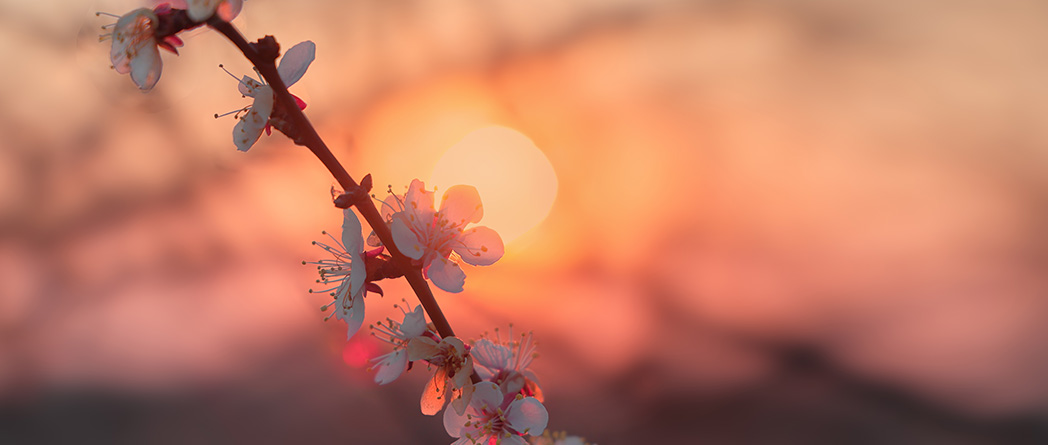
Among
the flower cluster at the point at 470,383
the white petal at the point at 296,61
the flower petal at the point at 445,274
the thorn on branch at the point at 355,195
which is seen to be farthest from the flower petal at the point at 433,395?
the white petal at the point at 296,61

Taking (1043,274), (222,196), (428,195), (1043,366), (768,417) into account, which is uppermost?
(1043,274)

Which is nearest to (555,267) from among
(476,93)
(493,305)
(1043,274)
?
(493,305)

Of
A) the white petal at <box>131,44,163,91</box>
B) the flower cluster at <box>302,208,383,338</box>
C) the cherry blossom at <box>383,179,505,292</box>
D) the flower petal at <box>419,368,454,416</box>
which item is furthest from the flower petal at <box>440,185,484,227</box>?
the white petal at <box>131,44,163,91</box>

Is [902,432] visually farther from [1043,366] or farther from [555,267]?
[555,267]

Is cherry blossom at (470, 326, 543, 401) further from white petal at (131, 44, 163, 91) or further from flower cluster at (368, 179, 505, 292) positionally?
white petal at (131, 44, 163, 91)

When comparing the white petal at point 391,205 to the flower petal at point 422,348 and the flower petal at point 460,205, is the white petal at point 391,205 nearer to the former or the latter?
the flower petal at point 460,205

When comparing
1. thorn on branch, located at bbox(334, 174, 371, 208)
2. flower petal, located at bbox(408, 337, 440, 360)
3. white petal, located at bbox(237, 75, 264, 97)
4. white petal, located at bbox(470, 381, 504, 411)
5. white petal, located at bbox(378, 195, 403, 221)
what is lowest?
white petal, located at bbox(470, 381, 504, 411)

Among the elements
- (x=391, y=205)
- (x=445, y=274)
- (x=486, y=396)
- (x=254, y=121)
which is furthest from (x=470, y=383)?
(x=254, y=121)
